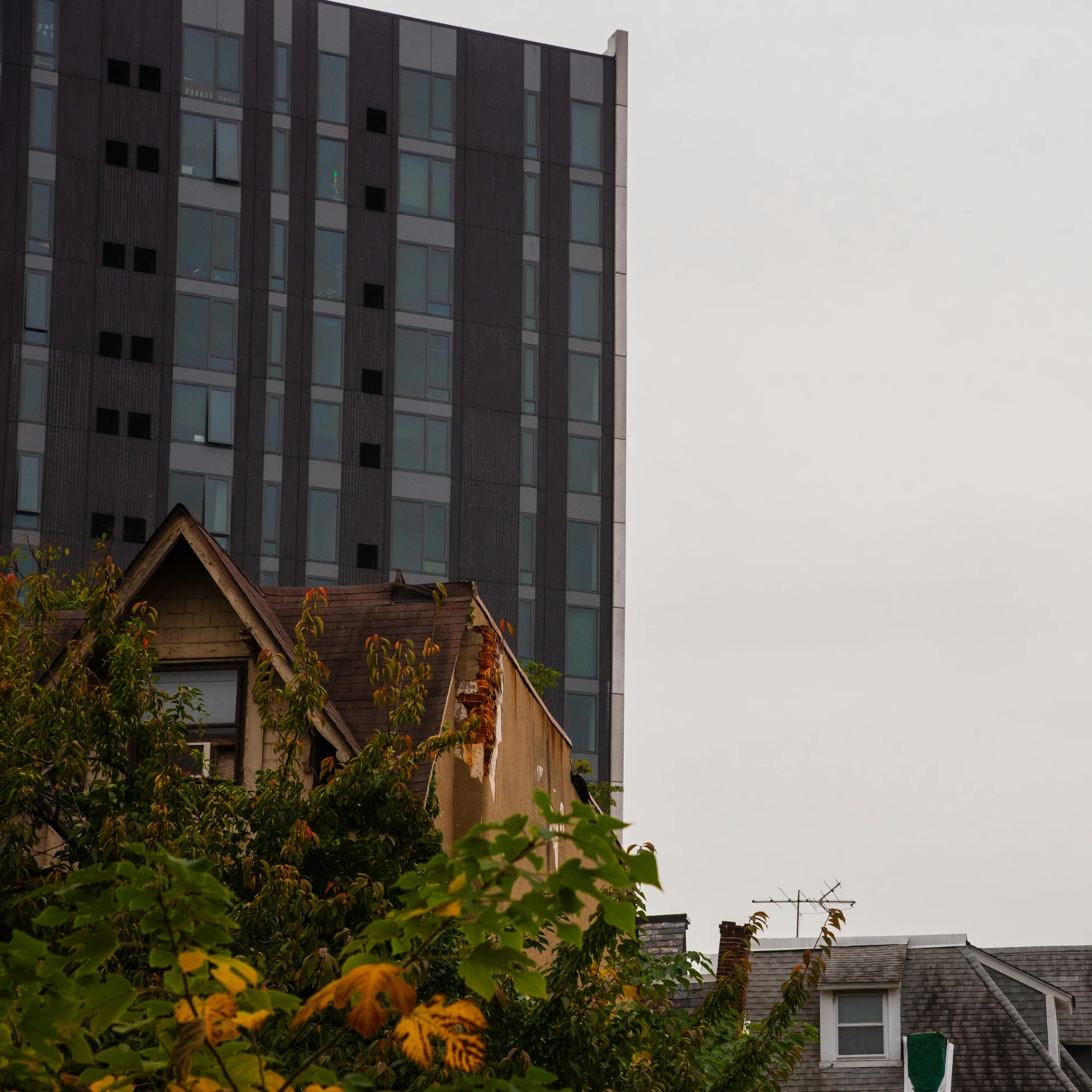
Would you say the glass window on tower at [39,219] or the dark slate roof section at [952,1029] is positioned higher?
the glass window on tower at [39,219]

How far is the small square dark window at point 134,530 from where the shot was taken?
55625 millimetres

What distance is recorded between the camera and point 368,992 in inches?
255

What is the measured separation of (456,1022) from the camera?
701cm

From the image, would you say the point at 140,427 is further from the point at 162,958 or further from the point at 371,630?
the point at 162,958

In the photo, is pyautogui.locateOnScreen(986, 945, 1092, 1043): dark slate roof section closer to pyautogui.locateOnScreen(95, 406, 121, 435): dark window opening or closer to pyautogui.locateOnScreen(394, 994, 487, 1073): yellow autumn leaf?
pyautogui.locateOnScreen(95, 406, 121, 435): dark window opening

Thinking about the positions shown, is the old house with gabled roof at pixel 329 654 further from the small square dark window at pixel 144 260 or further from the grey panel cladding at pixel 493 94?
the grey panel cladding at pixel 493 94

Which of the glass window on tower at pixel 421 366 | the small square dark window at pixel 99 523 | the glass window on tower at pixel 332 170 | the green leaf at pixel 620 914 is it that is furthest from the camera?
the glass window on tower at pixel 332 170

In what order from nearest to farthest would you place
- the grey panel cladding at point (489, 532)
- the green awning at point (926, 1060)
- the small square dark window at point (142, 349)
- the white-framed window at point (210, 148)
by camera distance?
the green awning at point (926, 1060)
the small square dark window at point (142, 349)
the grey panel cladding at point (489, 532)
the white-framed window at point (210, 148)

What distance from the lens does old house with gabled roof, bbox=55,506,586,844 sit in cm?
1778

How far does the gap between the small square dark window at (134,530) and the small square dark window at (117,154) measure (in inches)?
459

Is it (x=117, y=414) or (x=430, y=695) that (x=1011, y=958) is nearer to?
(x=430, y=695)

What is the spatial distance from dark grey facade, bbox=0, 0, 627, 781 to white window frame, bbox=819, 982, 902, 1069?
22.2 metres

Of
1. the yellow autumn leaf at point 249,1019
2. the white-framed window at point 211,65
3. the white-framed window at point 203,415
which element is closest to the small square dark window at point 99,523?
the white-framed window at point 203,415

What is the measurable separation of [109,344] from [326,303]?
23.6 ft
